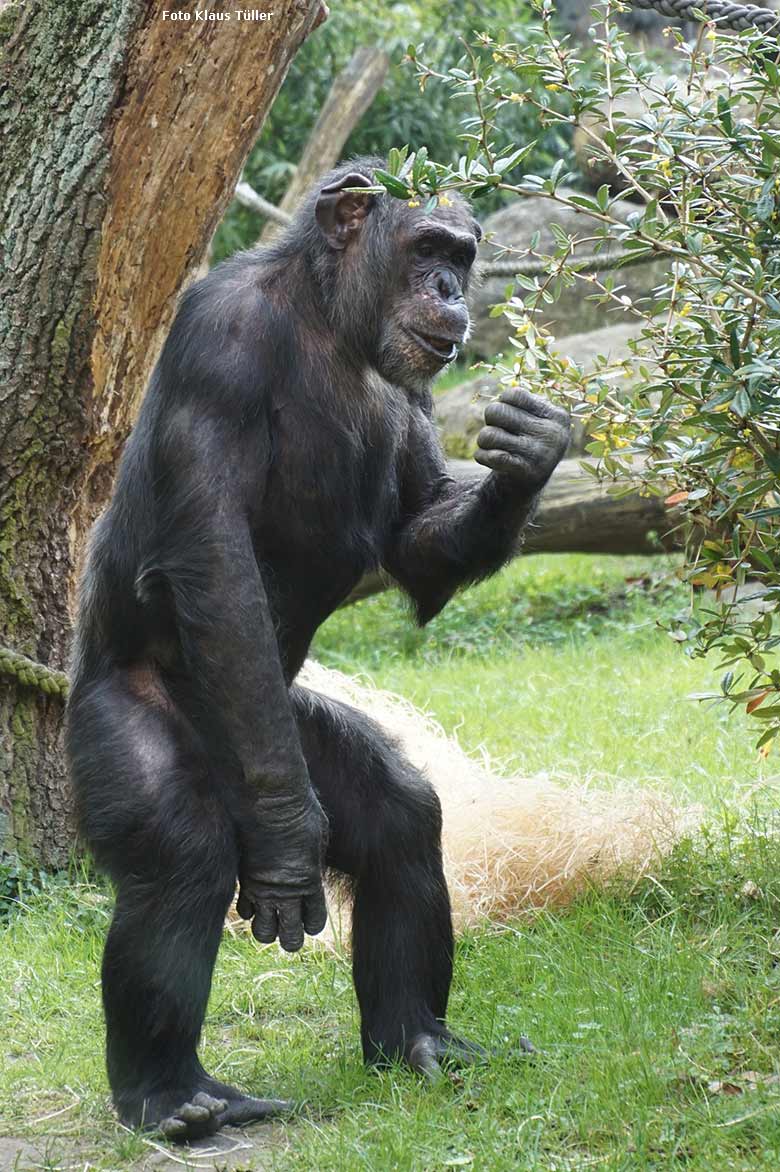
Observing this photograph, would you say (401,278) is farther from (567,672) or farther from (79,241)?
(567,672)

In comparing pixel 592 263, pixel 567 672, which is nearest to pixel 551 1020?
pixel 592 263

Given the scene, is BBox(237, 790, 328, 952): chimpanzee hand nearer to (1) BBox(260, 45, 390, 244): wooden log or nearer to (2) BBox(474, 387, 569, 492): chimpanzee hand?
(2) BBox(474, 387, 569, 492): chimpanzee hand

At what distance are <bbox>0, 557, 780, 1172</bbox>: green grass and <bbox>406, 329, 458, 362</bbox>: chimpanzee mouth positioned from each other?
1188 mm

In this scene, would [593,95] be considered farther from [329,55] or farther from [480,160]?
[329,55]

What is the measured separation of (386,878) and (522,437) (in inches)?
45.9

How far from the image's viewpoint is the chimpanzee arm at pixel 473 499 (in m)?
3.75

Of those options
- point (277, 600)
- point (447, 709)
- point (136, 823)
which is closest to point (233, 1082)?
point (136, 823)

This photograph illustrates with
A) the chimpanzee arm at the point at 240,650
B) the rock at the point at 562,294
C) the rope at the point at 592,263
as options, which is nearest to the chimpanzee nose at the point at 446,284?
the rope at the point at 592,263

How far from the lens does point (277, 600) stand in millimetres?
3789

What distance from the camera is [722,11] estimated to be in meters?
4.06

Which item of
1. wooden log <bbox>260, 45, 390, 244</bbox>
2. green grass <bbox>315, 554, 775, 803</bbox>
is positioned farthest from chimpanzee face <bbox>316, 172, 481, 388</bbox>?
wooden log <bbox>260, 45, 390, 244</bbox>

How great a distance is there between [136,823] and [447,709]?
4.21m

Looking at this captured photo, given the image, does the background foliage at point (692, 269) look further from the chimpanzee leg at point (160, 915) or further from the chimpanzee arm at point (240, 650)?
the chimpanzee leg at point (160, 915)

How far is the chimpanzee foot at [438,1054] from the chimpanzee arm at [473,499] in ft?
3.73
